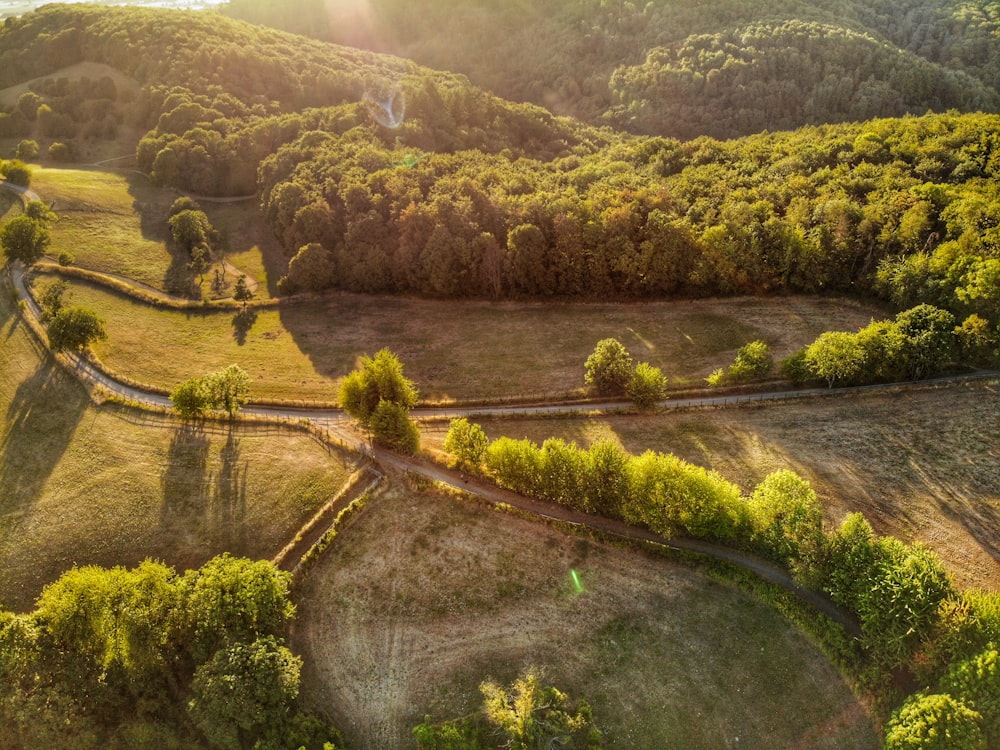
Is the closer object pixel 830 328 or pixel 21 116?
pixel 830 328

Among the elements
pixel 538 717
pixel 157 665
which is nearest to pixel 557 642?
pixel 538 717

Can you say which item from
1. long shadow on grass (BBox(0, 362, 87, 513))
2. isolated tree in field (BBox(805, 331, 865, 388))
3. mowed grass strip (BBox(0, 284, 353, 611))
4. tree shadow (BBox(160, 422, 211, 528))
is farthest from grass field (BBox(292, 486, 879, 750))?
long shadow on grass (BBox(0, 362, 87, 513))

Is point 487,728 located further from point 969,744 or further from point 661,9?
point 661,9

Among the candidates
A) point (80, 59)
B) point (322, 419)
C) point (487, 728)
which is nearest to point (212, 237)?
point (322, 419)

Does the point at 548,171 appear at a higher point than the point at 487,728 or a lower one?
higher

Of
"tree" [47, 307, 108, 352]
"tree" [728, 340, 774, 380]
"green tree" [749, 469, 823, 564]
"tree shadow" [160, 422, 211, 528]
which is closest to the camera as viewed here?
"green tree" [749, 469, 823, 564]

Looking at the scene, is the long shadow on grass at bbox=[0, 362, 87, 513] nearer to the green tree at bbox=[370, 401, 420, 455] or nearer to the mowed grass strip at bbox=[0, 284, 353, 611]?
the mowed grass strip at bbox=[0, 284, 353, 611]

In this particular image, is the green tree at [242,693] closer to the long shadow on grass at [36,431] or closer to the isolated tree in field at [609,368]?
the long shadow on grass at [36,431]
